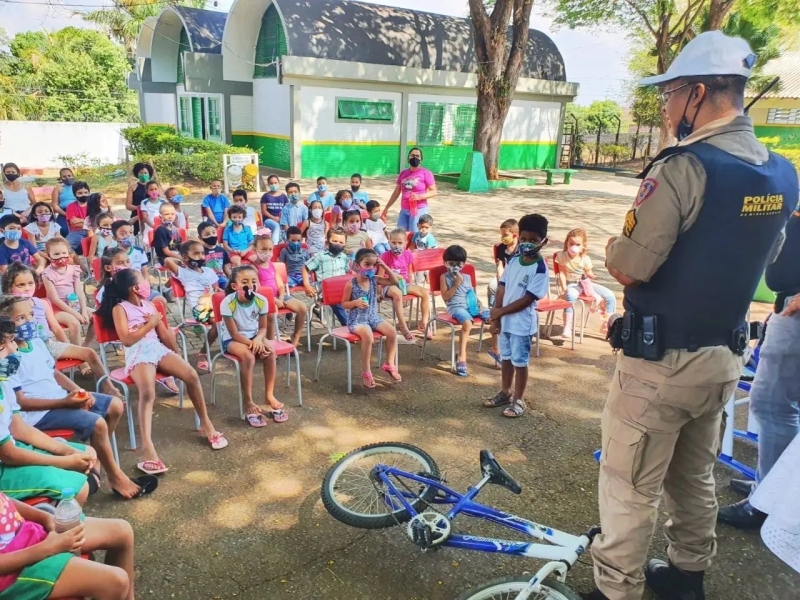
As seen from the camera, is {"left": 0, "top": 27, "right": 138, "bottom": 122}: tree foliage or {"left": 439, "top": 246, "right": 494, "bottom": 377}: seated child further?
{"left": 0, "top": 27, "right": 138, "bottom": 122}: tree foliage

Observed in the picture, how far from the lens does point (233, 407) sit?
484cm

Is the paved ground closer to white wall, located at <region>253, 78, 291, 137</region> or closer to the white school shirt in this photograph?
the white school shirt

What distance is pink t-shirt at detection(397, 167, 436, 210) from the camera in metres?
8.66

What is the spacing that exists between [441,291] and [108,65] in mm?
28682

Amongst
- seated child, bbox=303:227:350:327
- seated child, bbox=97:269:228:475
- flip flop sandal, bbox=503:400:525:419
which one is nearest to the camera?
seated child, bbox=97:269:228:475

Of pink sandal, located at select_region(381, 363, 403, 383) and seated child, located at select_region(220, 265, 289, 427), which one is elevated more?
seated child, located at select_region(220, 265, 289, 427)

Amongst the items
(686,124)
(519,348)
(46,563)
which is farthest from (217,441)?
(686,124)

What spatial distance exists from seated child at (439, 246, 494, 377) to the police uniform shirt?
10.7 feet

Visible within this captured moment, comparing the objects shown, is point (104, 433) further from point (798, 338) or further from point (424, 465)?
point (798, 338)

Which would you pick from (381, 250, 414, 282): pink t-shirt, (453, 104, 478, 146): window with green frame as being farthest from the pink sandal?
(453, 104, 478, 146): window with green frame

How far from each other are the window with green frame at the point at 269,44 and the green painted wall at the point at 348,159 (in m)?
2.95

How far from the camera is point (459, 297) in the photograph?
5.76 meters

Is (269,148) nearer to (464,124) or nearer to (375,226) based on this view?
(464,124)

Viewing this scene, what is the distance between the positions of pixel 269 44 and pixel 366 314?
56.6 feet
